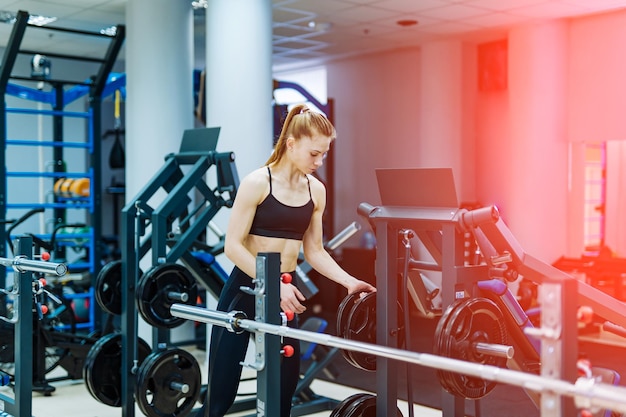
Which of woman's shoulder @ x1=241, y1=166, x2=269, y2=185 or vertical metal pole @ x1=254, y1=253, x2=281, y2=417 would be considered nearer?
vertical metal pole @ x1=254, y1=253, x2=281, y2=417

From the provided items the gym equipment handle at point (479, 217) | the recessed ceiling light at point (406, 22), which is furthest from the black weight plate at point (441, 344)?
the recessed ceiling light at point (406, 22)

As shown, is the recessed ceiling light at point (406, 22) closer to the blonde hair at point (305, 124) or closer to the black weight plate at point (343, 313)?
the blonde hair at point (305, 124)

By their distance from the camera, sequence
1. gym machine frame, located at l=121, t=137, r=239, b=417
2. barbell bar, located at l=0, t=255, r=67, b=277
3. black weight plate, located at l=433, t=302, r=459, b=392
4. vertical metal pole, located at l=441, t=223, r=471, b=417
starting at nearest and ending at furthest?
1. black weight plate, located at l=433, t=302, r=459, b=392
2. vertical metal pole, located at l=441, t=223, r=471, b=417
3. barbell bar, located at l=0, t=255, r=67, b=277
4. gym machine frame, located at l=121, t=137, r=239, b=417

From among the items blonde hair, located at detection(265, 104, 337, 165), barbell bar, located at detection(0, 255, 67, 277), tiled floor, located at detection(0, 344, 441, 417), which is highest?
blonde hair, located at detection(265, 104, 337, 165)

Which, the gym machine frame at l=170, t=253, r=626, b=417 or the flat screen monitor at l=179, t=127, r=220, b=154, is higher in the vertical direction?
the flat screen monitor at l=179, t=127, r=220, b=154

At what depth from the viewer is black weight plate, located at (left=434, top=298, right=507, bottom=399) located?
2.56 m

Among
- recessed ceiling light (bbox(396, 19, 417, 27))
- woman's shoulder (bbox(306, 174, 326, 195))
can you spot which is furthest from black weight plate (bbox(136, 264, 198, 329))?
recessed ceiling light (bbox(396, 19, 417, 27))

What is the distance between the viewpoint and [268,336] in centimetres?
249

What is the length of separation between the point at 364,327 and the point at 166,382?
1717 millimetres

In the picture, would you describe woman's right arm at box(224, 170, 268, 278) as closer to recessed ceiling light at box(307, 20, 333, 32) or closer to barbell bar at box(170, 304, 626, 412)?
barbell bar at box(170, 304, 626, 412)

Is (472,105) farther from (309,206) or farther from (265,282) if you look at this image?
(265,282)

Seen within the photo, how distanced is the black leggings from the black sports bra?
229mm

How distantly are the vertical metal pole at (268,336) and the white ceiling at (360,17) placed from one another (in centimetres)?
487

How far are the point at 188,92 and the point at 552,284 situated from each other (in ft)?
16.9
